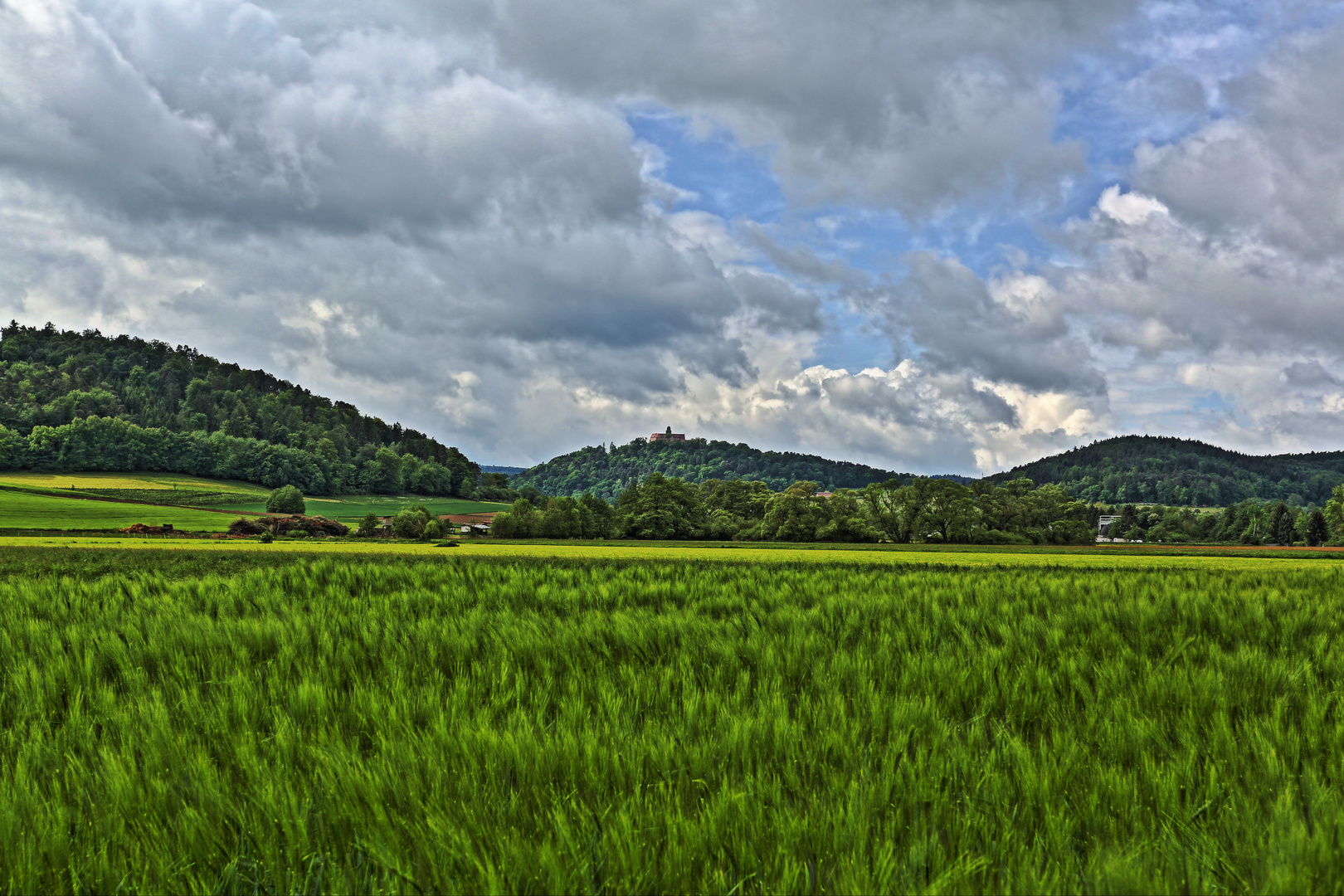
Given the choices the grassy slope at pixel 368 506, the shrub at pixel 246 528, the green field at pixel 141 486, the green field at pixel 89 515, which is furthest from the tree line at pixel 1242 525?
the green field at pixel 141 486

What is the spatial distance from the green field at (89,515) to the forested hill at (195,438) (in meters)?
61.7

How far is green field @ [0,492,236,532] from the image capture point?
5262 centimetres

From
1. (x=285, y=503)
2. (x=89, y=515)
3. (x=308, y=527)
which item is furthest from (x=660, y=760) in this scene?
(x=285, y=503)

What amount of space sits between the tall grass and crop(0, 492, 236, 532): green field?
56656 mm

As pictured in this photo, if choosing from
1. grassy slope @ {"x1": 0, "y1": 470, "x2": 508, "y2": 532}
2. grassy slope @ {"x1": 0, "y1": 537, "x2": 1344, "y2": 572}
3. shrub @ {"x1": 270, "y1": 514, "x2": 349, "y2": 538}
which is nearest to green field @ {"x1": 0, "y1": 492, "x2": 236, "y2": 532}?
grassy slope @ {"x1": 0, "y1": 470, "x2": 508, "y2": 532}

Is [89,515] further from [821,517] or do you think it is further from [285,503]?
[821,517]

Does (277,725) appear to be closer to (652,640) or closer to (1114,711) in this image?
(652,640)

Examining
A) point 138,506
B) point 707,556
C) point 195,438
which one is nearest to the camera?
point 707,556

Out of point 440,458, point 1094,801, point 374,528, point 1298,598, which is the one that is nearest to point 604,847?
point 1094,801

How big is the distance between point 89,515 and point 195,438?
94.2 metres

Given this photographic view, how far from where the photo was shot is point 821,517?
190 ft

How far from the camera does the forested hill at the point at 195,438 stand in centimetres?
12350

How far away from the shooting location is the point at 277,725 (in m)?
3.21

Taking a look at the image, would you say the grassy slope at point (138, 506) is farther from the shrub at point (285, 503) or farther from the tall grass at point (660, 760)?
the tall grass at point (660, 760)
